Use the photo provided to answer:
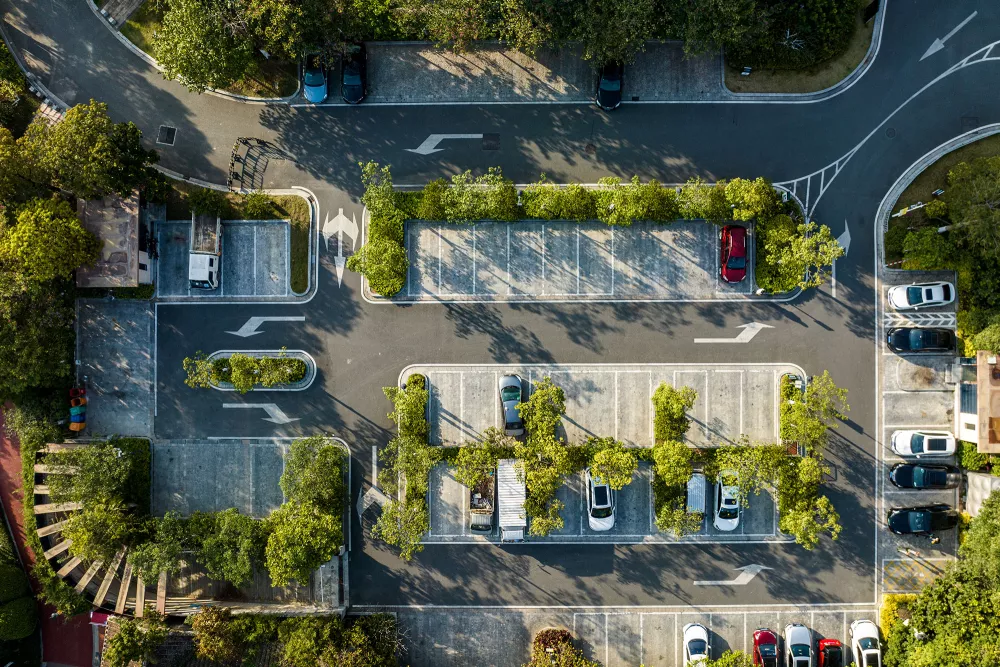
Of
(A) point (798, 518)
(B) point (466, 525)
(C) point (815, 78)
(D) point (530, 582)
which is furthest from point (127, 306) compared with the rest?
(C) point (815, 78)

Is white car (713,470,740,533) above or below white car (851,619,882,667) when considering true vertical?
above

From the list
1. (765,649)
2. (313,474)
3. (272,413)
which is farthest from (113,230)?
(765,649)

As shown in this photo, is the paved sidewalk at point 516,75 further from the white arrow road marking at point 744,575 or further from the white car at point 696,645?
the white car at point 696,645

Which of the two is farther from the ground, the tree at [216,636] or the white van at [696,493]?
the white van at [696,493]

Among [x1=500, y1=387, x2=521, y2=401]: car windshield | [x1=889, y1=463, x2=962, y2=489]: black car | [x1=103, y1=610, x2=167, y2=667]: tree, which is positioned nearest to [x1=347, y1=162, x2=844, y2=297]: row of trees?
[x1=500, y1=387, x2=521, y2=401]: car windshield

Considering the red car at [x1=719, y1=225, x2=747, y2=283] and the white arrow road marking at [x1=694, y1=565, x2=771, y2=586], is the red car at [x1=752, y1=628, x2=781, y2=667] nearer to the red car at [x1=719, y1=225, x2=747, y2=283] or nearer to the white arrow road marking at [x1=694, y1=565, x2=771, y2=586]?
the white arrow road marking at [x1=694, y1=565, x2=771, y2=586]

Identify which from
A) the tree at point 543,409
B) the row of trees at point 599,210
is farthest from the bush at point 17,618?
the tree at point 543,409
